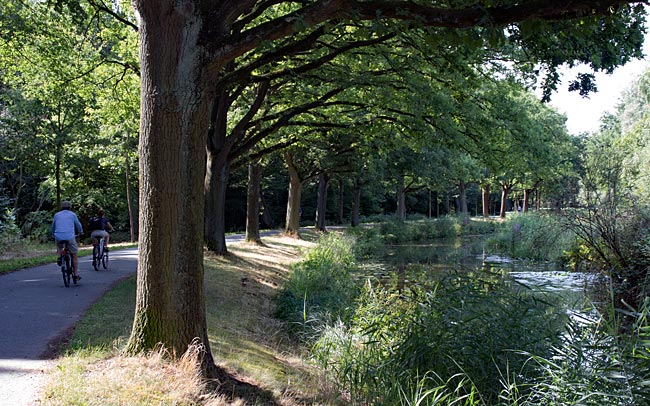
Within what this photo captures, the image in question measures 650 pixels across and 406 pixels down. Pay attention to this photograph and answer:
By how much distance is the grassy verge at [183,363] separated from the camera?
17.6ft

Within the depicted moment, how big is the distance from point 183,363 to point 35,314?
4.07 metres

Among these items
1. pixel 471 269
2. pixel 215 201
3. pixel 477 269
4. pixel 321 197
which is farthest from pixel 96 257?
pixel 321 197

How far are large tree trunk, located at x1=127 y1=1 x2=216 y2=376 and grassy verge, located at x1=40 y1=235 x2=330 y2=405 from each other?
0.37 metres

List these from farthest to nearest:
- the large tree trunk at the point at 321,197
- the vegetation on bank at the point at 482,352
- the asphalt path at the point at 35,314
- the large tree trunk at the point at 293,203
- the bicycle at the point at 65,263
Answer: the large tree trunk at the point at 321,197 < the large tree trunk at the point at 293,203 < the bicycle at the point at 65,263 < the asphalt path at the point at 35,314 < the vegetation on bank at the point at 482,352

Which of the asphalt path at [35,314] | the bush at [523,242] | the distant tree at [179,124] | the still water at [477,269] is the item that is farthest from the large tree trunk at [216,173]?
the bush at [523,242]

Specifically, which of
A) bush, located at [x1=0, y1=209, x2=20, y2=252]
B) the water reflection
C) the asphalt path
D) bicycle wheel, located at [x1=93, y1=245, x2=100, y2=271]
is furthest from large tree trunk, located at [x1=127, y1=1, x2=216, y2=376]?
bush, located at [x1=0, y1=209, x2=20, y2=252]

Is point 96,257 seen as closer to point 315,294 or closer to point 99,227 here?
point 99,227

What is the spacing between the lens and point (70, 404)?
16.5ft

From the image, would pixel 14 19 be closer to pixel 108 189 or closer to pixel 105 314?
pixel 105 314

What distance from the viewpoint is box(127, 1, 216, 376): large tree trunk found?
20.0ft

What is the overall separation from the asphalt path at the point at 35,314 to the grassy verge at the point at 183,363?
0.24 metres

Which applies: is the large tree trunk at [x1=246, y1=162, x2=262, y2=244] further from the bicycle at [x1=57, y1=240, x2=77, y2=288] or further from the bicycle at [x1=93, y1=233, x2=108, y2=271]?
the bicycle at [x1=57, y1=240, x2=77, y2=288]

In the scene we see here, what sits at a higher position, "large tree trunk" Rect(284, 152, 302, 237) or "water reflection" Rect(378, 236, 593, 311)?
→ "large tree trunk" Rect(284, 152, 302, 237)

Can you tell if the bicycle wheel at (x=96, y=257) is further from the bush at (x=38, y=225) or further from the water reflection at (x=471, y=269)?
the bush at (x=38, y=225)
